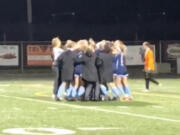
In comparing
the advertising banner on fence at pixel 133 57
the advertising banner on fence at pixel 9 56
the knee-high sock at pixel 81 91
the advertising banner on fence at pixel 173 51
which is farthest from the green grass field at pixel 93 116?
the advertising banner on fence at pixel 173 51

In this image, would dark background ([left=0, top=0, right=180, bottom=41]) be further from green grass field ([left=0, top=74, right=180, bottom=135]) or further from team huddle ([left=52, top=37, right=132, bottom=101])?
green grass field ([left=0, top=74, right=180, bottom=135])

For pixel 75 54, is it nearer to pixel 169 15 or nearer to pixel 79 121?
pixel 79 121

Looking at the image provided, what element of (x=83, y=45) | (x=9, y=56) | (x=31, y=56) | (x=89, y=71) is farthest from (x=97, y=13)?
(x=89, y=71)

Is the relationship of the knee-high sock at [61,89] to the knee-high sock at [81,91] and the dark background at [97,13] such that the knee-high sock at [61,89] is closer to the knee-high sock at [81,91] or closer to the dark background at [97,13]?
the knee-high sock at [81,91]

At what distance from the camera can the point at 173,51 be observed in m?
43.1

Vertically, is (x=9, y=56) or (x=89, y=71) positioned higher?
(x=9, y=56)

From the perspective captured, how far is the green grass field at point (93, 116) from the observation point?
40.6 ft

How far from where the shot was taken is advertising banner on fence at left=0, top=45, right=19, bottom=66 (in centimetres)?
4084

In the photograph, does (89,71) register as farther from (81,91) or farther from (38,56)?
(38,56)

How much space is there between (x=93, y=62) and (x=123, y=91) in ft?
4.29

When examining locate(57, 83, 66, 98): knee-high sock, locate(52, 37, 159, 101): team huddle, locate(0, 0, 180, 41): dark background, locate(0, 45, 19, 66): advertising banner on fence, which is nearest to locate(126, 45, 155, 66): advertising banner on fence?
locate(0, 45, 19, 66): advertising banner on fence

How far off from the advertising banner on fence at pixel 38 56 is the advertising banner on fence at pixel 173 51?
24.9 feet

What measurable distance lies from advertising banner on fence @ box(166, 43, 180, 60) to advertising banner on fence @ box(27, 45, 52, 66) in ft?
24.9

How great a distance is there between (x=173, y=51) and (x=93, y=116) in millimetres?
28949
